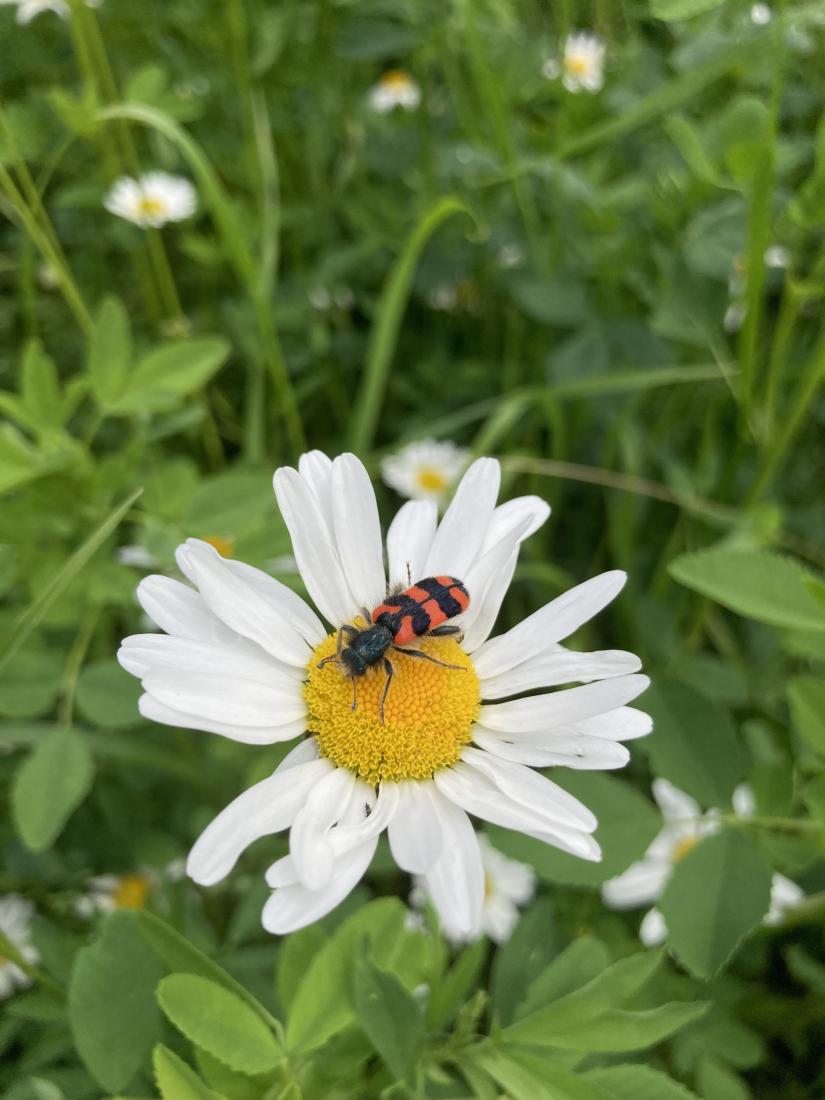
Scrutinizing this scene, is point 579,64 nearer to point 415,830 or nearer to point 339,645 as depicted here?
point 339,645

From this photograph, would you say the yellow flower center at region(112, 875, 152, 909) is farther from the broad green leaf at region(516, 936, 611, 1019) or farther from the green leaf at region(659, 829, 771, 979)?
the green leaf at region(659, 829, 771, 979)

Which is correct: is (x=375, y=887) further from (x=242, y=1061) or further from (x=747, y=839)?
(x=242, y=1061)

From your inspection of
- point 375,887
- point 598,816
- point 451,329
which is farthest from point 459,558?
point 451,329

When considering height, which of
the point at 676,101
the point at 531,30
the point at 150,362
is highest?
the point at 531,30

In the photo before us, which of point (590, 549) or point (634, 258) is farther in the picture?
point (590, 549)

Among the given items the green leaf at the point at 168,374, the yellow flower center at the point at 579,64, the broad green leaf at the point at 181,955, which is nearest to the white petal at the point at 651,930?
the broad green leaf at the point at 181,955

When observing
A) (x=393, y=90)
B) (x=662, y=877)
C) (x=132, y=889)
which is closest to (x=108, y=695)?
(x=132, y=889)

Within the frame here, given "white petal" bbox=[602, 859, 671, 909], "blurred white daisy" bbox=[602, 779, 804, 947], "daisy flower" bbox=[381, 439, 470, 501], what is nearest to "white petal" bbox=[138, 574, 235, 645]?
"blurred white daisy" bbox=[602, 779, 804, 947]
